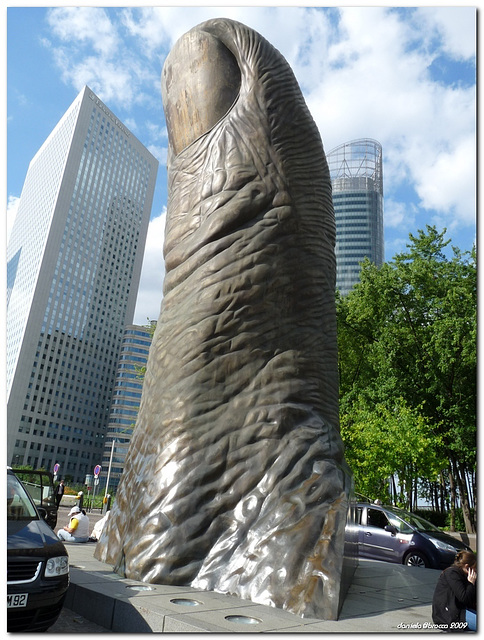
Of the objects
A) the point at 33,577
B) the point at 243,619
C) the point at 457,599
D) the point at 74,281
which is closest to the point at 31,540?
the point at 33,577

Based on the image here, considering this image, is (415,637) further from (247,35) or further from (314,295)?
(247,35)

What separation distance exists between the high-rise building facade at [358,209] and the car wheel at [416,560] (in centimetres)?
7750

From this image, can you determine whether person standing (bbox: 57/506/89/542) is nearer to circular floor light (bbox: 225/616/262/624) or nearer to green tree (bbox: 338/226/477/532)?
circular floor light (bbox: 225/616/262/624)

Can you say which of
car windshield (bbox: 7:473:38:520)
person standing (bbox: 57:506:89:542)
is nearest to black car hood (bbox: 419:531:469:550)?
person standing (bbox: 57:506:89:542)

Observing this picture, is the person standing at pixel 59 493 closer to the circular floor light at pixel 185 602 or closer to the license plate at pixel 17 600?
the circular floor light at pixel 185 602

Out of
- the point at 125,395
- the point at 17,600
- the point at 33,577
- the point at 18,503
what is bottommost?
the point at 17,600

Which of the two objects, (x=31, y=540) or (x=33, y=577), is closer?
(x=33, y=577)

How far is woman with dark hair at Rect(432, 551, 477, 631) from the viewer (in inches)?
169

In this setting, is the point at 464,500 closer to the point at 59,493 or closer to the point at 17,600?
the point at 59,493

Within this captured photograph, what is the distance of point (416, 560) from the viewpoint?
11336mm

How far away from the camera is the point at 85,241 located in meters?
103

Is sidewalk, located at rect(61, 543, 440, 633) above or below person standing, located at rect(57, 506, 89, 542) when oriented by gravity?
above

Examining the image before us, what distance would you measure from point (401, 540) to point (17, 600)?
9619 mm

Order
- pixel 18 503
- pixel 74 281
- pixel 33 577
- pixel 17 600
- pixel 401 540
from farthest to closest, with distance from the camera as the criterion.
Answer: pixel 74 281
pixel 401 540
pixel 18 503
pixel 33 577
pixel 17 600
